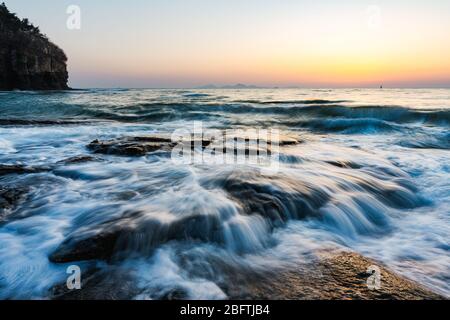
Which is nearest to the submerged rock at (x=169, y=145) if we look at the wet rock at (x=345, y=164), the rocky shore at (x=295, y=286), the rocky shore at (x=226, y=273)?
the wet rock at (x=345, y=164)

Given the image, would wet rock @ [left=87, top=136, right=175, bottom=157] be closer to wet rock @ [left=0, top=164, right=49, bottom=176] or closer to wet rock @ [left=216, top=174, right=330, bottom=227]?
wet rock @ [left=0, top=164, right=49, bottom=176]

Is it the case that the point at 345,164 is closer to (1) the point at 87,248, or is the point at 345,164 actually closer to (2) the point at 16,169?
(1) the point at 87,248

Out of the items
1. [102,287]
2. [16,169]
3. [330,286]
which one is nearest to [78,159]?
[16,169]

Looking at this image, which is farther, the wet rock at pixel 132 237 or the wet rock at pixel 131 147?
the wet rock at pixel 131 147

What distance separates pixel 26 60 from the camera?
190 feet

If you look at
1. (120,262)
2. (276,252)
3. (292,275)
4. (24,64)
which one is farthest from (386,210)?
(24,64)

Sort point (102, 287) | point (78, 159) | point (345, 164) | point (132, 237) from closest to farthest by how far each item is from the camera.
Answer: point (102, 287) → point (132, 237) → point (78, 159) → point (345, 164)

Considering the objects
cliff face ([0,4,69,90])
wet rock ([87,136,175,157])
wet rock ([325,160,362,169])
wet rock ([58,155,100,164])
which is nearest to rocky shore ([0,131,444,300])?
wet rock ([58,155,100,164])

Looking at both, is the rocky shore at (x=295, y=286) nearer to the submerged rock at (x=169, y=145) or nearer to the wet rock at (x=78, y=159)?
the wet rock at (x=78, y=159)

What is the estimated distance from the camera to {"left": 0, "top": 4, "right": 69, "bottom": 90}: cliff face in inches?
2234

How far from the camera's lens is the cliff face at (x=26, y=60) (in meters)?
56.8
